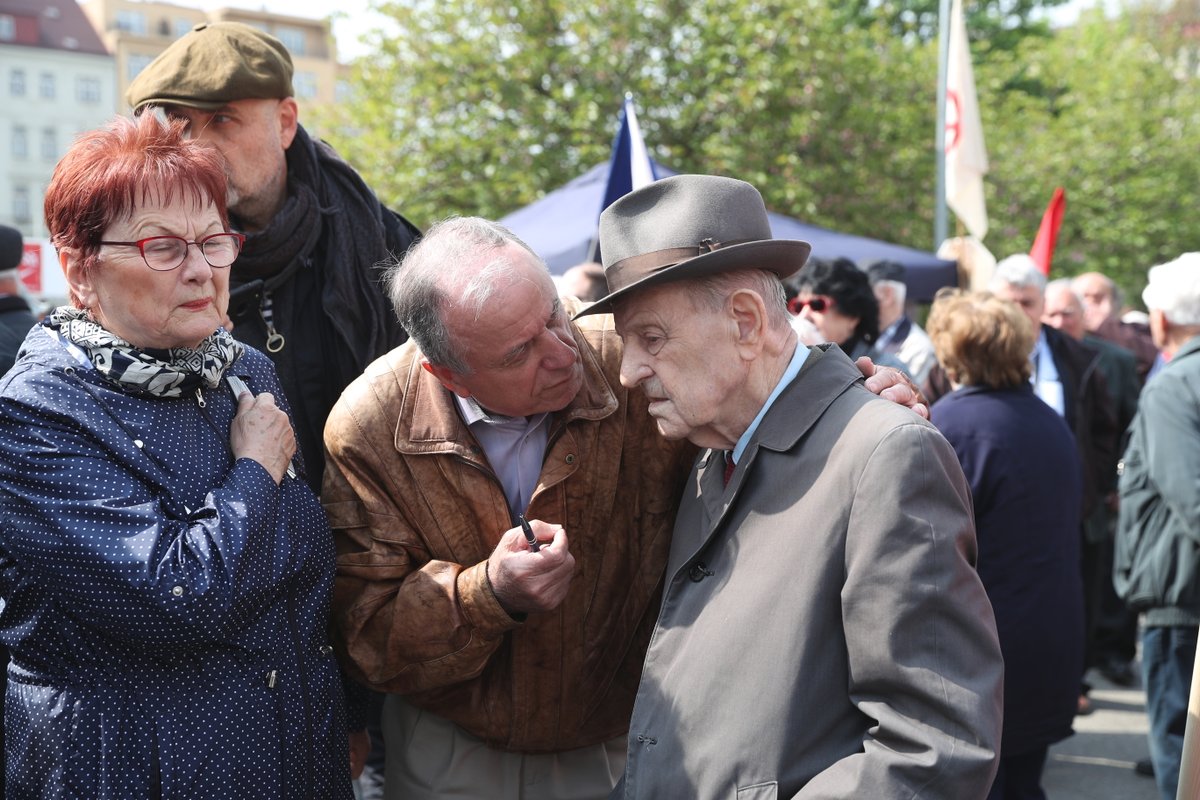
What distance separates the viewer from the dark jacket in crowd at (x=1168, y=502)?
4.38 meters

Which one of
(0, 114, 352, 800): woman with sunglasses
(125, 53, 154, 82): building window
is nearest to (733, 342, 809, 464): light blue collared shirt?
(0, 114, 352, 800): woman with sunglasses

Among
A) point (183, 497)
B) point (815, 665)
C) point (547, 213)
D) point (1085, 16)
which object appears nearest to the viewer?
point (815, 665)

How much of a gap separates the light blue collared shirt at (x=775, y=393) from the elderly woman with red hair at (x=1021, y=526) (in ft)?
7.21

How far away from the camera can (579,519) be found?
260 centimetres

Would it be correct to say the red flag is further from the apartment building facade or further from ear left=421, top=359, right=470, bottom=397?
the apartment building facade

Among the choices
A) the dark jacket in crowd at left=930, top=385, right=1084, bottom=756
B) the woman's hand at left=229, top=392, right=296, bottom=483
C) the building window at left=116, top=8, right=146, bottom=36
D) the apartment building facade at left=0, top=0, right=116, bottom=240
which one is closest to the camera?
the woman's hand at left=229, top=392, right=296, bottom=483

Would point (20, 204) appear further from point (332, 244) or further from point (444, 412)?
point (444, 412)

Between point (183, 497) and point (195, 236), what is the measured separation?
499 millimetres

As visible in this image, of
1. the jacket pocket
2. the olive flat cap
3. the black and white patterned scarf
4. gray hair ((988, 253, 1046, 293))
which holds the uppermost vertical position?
the olive flat cap

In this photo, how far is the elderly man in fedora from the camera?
6.05 ft

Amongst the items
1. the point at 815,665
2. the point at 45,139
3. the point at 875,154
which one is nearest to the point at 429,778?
the point at 815,665

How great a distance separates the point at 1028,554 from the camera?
419 cm

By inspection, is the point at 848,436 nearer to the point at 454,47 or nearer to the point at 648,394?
the point at 648,394

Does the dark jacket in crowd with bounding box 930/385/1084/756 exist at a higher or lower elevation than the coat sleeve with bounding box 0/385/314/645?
lower
